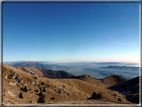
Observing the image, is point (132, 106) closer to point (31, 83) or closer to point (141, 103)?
point (141, 103)

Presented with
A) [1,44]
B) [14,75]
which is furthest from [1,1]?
[14,75]

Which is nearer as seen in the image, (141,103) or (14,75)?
(141,103)

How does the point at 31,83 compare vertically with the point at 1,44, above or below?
below

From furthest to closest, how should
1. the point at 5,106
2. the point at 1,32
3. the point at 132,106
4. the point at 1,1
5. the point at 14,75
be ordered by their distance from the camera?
the point at 14,75 → the point at 5,106 → the point at 132,106 → the point at 1,32 → the point at 1,1

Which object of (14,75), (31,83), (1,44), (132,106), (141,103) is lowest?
(31,83)

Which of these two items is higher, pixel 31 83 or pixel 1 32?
pixel 1 32

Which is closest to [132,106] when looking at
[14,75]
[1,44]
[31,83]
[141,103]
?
[141,103]

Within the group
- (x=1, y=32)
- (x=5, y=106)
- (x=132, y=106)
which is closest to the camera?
(x=1, y=32)

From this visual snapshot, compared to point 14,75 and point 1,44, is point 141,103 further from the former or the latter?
point 14,75

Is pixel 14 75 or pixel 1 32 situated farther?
pixel 14 75
